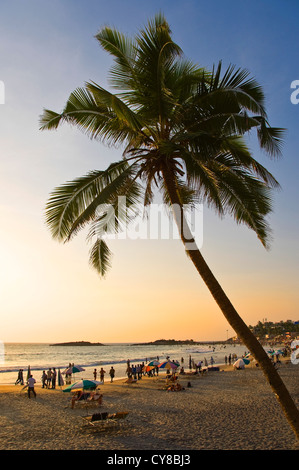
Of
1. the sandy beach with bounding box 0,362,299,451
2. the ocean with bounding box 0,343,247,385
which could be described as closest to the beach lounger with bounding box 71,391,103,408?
the sandy beach with bounding box 0,362,299,451

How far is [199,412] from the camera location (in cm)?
1521

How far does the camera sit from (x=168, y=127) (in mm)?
7391

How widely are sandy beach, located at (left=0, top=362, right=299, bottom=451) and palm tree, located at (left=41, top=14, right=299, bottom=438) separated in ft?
21.7

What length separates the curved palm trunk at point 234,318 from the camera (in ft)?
18.4

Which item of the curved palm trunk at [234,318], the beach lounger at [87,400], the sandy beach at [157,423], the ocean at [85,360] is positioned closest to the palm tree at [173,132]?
the curved palm trunk at [234,318]

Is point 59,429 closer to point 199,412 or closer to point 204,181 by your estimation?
point 199,412

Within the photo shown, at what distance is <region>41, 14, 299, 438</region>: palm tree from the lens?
21.3ft

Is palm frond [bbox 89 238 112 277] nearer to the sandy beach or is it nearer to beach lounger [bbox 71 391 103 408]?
the sandy beach

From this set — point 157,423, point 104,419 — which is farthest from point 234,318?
point 157,423

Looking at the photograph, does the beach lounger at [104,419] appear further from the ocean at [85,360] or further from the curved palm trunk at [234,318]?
the ocean at [85,360]

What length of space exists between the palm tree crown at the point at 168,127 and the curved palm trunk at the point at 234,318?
1.55 ft

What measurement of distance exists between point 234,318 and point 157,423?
9286 millimetres

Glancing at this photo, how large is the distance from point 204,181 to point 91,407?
592 inches
